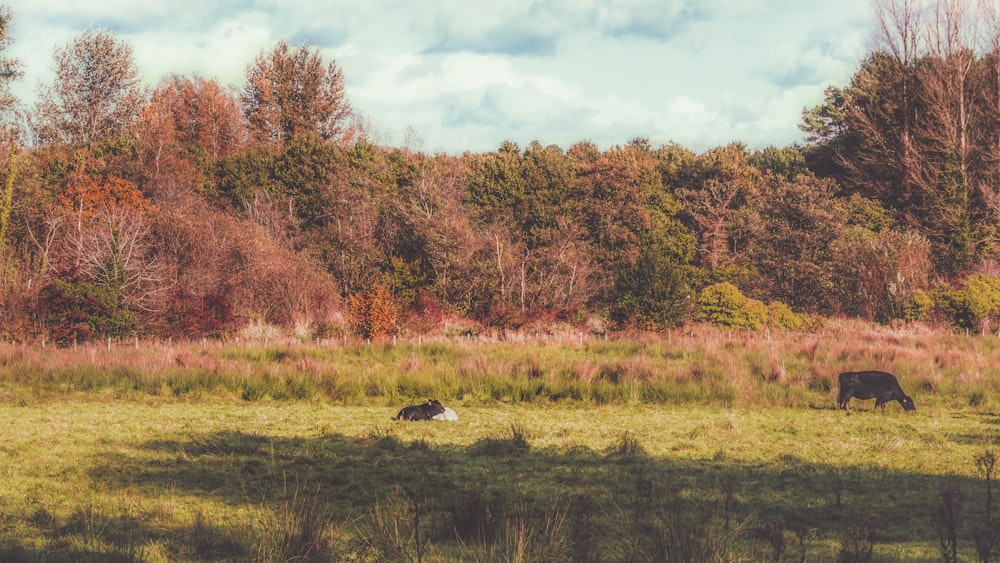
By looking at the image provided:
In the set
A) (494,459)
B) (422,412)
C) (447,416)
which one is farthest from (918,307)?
(494,459)

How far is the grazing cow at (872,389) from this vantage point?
11.2 m

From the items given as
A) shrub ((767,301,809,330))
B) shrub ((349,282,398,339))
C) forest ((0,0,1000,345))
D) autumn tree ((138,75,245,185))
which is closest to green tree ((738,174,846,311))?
forest ((0,0,1000,345))

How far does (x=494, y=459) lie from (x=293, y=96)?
40864 mm

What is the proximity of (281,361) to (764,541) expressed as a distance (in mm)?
12560

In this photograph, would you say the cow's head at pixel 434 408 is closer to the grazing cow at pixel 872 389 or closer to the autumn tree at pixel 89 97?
the grazing cow at pixel 872 389

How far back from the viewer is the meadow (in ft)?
15.0

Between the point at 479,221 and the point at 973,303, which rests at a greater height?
the point at 479,221

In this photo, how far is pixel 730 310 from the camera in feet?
83.4

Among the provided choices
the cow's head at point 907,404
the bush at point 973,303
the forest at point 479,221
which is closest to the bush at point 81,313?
the forest at point 479,221

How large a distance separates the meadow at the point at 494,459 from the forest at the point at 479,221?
29.7ft

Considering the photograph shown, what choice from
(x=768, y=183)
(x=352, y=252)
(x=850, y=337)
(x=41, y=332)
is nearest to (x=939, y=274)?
(x=768, y=183)

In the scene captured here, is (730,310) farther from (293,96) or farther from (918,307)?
(293,96)

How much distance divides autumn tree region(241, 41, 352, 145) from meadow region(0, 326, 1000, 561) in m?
29.5

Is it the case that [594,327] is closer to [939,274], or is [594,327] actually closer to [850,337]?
[850,337]
